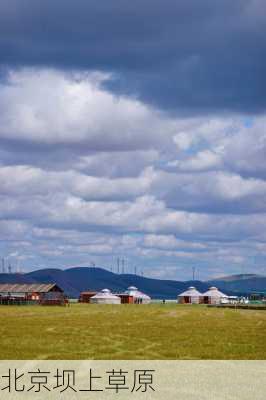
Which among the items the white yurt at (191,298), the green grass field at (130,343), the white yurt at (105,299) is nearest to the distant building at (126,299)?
the white yurt at (105,299)

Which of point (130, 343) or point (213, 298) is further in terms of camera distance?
point (213, 298)

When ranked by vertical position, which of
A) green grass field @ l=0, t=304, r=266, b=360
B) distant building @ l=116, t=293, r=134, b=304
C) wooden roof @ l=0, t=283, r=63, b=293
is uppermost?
wooden roof @ l=0, t=283, r=63, b=293

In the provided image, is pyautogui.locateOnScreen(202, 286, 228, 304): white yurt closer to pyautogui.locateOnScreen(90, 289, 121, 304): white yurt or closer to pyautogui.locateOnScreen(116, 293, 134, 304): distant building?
pyautogui.locateOnScreen(116, 293, 134, 304): distant building

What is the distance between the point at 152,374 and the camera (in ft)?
93.7

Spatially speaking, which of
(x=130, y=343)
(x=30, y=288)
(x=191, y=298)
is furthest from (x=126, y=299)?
(x=130, y=343)

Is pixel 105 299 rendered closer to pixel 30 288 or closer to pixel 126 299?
pixel 126 299

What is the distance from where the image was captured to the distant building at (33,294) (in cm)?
15543

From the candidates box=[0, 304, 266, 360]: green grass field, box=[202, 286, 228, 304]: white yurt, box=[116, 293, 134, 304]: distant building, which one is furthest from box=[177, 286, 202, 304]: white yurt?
box=[0, 304, 266, 360]: green grass field

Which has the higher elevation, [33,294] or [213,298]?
[33,294]

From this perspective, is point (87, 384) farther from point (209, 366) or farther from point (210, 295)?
point (210, 295)

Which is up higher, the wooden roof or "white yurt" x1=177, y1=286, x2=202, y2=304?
the wooden roof

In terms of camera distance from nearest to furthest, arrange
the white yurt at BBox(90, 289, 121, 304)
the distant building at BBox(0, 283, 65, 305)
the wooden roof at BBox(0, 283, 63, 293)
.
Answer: the distant building at BBox(0, 283, 65, 305) → the wooden roof at BBox(0, 283, 63, 293) → the white yurt at BBox(90, 289, 121, 304)

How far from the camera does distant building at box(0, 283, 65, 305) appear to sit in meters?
155

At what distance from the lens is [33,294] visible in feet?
528
